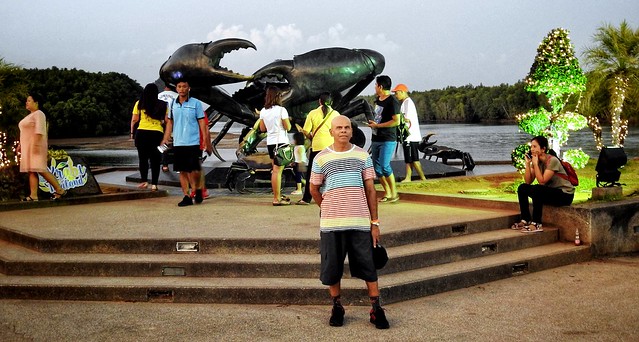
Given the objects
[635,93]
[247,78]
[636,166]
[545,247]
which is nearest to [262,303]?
[545,247]

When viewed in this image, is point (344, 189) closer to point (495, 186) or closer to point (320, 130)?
point (320, 130)

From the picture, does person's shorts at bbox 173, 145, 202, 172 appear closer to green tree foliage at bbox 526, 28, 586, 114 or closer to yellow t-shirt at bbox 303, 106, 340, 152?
yellow t-shirt at bbox 303, 106, 340, 152

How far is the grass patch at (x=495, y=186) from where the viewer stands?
424 inches

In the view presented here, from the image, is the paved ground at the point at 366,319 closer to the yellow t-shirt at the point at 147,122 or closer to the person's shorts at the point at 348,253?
the person's shorts at the point at 348,253

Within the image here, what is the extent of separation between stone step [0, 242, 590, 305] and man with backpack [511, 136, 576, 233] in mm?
1494

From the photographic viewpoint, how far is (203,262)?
7.07 meters

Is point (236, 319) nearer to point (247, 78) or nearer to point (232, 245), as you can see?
point (232, 245)

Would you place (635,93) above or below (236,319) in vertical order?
above

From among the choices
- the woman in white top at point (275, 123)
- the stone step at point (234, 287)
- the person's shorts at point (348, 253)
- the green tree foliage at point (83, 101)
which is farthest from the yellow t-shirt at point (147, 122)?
the green tree foliage at point (83, 101)

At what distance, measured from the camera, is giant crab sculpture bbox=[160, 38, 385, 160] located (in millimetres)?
14000

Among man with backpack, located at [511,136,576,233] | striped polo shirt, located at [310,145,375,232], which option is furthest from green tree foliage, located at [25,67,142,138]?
striped polo shirt, located at [310,145,375,232]

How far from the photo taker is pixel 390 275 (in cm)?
704

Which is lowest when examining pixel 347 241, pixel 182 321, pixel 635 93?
pixel 182 321

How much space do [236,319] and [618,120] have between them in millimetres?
14891
